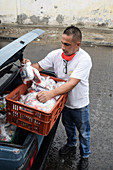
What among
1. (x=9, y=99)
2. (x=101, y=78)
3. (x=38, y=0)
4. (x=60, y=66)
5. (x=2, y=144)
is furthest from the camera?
(x=38, y=0)

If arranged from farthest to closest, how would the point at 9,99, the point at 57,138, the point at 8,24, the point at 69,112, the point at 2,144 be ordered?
the point at 8,24 < the point at 57,138 < the point at 69,112 < the point at 9,99 < the point at 2,144

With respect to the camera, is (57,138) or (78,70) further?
(57,138)

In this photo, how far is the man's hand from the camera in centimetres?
188

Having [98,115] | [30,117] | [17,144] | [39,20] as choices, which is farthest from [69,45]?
[39,20]

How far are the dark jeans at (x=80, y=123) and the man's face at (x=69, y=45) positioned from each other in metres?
0.77

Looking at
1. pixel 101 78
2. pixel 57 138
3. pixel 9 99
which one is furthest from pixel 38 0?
pixel 9 99

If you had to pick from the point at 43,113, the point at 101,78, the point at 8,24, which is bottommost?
the point at 101,78

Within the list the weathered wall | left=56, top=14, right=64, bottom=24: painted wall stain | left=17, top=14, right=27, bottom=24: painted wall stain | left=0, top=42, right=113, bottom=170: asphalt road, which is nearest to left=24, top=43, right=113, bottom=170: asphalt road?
left=0, top=42, right=113, bottom=170: asphalt road

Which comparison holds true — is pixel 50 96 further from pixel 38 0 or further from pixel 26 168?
pixel 38 0

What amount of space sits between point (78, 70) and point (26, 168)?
115 centimetres

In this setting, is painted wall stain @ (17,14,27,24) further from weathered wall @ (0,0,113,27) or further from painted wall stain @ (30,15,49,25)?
painted wall stain @ (30,15,49,25)

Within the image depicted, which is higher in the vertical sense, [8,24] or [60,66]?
[8,24]

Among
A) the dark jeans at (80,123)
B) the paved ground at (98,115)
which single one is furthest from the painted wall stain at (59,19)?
the dark jeans at (80,123)

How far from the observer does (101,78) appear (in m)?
5.96
